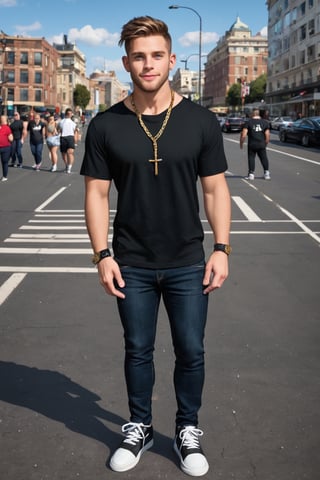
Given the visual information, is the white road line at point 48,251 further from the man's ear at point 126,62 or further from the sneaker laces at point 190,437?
the man's ear at point 126,62

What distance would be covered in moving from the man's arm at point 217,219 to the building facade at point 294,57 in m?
63.9

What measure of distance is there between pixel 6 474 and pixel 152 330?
993 millimetres

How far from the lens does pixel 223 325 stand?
5.03 metres

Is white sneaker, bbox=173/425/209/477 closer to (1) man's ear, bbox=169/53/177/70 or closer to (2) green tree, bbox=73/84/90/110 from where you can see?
(1) man's ear, bbox=169/53/177/70

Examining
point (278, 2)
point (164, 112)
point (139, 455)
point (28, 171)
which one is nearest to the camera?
point (164, 112)

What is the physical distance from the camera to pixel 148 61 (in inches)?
105

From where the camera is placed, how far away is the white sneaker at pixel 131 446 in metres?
2.87

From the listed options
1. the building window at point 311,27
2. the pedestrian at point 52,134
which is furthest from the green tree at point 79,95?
the pedestrian at point 52,134

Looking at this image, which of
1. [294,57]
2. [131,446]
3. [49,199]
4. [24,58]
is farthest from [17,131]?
[24,58]

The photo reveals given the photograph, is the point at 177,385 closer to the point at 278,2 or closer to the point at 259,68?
the point at 278,2

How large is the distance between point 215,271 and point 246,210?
354 inches

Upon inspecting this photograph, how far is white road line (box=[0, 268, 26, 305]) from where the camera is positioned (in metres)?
5.97

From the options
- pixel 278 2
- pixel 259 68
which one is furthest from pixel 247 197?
pixel 259 68

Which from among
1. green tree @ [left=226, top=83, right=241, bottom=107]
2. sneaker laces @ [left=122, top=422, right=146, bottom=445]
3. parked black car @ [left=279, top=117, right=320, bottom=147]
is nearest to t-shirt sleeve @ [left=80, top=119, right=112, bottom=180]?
sneaker laces @ [left=122, top=422, right=146, bottom=445]
